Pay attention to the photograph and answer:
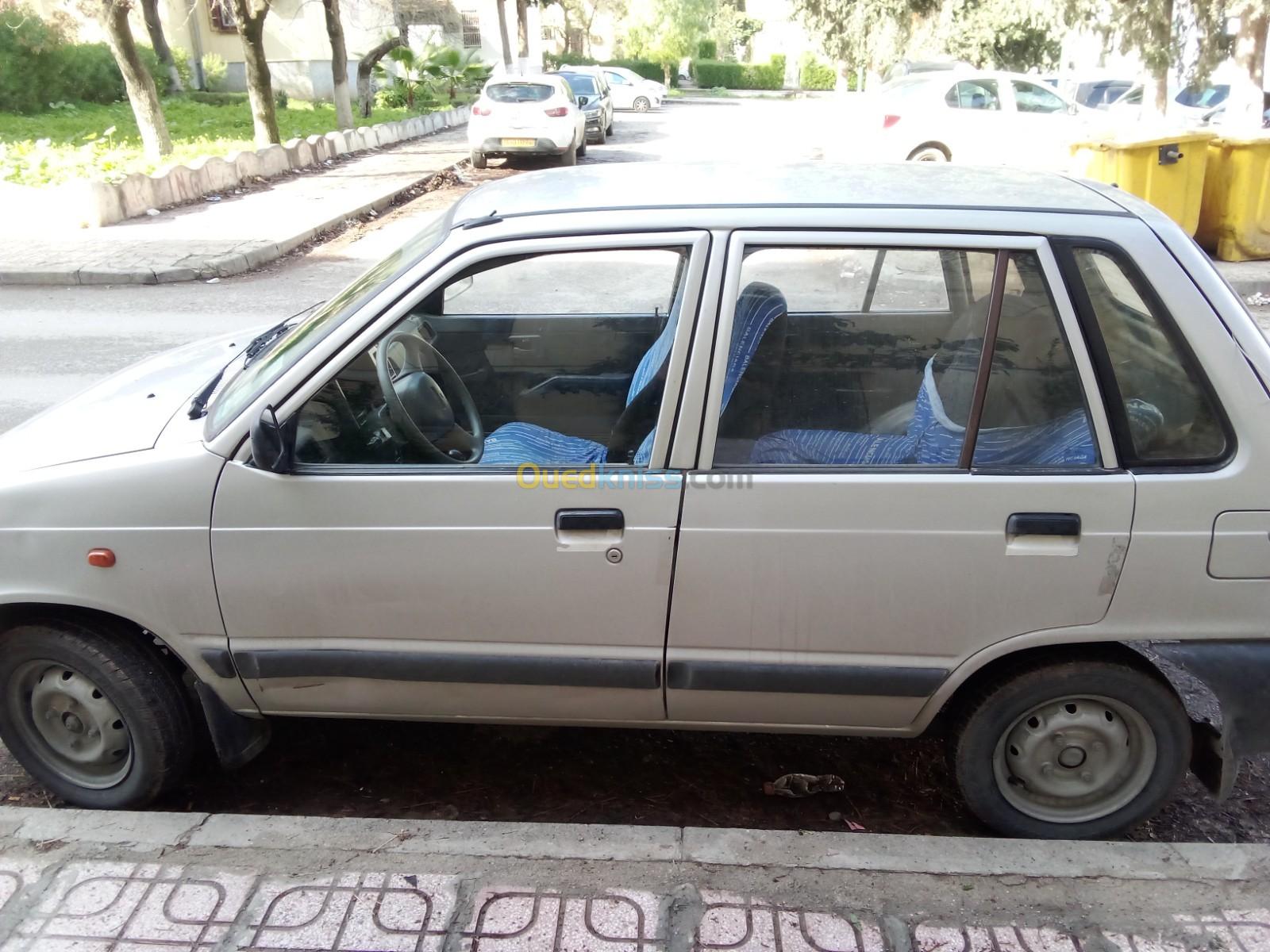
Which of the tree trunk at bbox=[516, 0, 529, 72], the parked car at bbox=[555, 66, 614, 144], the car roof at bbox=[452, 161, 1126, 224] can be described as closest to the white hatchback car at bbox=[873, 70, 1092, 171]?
the parked car at bbox=[555, 66, 614, 144]

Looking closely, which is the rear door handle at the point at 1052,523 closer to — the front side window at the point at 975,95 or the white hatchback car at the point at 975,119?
the white hatchback car at the point at 975,119

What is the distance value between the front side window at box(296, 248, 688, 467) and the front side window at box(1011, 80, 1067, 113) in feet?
44.8

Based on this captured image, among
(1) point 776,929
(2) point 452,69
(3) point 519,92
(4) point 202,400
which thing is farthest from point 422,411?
(2) point 452,69

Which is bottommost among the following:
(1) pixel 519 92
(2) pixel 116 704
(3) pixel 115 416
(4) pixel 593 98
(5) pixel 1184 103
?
(2) pixel 116 704

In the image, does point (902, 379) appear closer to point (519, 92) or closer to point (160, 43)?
point (519, 92)

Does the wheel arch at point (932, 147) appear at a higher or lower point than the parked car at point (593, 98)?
lower

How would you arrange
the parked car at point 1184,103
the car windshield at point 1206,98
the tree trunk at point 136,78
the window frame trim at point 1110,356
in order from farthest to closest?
the car windshield at point 1206,98 < the parked car at point 1184,103 < the tree trunk at point 136,78 < the window frame trim at point 1110,356

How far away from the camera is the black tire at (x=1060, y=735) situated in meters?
2.69

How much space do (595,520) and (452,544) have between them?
0.38 metres

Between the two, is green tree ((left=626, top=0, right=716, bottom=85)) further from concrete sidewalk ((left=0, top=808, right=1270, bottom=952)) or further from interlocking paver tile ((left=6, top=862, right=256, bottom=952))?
interlocking paver tile ((left=6, top=862, right=256, bottom=952))

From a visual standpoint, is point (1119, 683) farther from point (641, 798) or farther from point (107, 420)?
point (107, 420)

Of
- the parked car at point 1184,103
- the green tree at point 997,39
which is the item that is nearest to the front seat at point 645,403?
the parked car at point 1184,103

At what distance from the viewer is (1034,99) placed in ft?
50.5

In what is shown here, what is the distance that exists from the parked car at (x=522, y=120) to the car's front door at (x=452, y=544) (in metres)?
16.3
